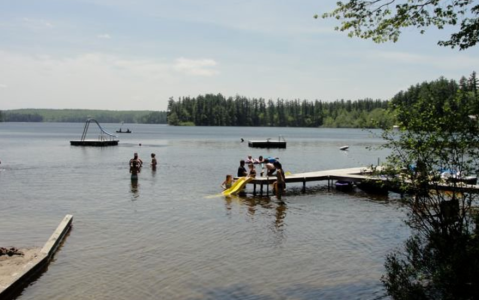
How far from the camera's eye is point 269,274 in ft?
42.7

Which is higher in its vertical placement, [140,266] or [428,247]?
Answer: [428,247]

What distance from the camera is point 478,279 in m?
7.34

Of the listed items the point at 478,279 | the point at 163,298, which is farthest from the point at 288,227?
the point at 478,279

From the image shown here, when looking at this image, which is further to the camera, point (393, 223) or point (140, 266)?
point (393, 223)

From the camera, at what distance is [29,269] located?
11906mm

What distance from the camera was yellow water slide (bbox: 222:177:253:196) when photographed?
90.2 feet

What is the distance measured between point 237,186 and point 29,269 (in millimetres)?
16804

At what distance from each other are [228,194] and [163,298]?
16.1m

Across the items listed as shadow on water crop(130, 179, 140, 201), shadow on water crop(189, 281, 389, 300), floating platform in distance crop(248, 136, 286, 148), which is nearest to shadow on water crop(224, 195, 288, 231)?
shadow on water crop(130, 179, 140, 201)

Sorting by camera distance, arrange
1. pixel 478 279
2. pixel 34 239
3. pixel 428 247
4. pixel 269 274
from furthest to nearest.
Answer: pixel 34 239, pixel 269 274, pixel 428 247, pixel 478 279

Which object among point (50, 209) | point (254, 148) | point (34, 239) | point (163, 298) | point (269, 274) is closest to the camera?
point (163, 298)

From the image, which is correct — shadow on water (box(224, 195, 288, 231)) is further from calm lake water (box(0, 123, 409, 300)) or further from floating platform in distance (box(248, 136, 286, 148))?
floating platform in distance (box(248, 136, 286, 148))

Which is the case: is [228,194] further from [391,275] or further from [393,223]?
[391,275]

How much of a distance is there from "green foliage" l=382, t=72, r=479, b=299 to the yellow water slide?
55.8 feet
